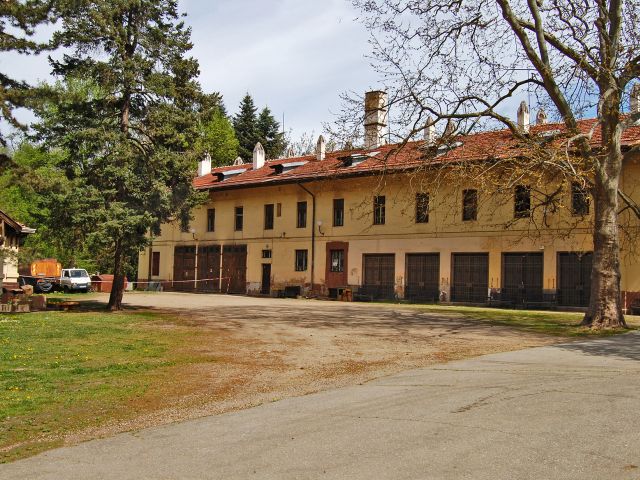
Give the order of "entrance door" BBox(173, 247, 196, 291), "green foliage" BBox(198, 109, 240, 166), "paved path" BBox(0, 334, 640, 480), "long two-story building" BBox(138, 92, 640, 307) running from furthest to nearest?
"green foliage" BBox(198, 109, 240, 166)
"entrance door" BBox(173, 247, 196, 291)
"long two-story building" BBox(138, 92, 640, 307)
"paved path" BBox(0, 334, 640, 480)

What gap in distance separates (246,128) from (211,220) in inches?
1026

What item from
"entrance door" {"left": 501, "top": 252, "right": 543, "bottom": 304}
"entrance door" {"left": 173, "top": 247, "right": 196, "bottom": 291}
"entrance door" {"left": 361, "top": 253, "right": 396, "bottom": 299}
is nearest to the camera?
"entrance door" {"left": 501, "top": 252, "right": 543, "bottom": 304}

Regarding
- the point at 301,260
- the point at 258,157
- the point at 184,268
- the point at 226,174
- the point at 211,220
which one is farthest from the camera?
the point at 226,174

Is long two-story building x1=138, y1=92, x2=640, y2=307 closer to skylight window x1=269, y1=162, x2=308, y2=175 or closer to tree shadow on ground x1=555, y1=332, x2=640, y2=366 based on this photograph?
skylight window x1=269, y1=162, x2=308, y2=175

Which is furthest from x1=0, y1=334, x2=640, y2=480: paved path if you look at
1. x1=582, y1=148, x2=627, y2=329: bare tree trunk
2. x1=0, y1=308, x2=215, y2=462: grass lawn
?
x1=582, y1=148, x2=627, y2=329: bare tree trunk

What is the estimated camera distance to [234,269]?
4762 centimetres

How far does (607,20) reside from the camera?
20172 millimetres

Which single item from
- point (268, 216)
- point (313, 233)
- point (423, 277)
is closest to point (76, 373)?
point (423, 277)

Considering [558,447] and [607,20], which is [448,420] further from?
[607,20]

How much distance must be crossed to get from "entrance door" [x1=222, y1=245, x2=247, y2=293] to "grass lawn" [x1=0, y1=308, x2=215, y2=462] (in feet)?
85.6

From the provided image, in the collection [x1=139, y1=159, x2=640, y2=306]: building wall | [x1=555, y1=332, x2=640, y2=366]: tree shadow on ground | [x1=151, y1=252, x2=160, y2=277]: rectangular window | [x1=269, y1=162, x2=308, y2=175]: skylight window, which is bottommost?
[x1=555, y1=332, x2=640, y2=366]: tree shadow on ground

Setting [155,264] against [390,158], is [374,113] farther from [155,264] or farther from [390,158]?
[155,264]

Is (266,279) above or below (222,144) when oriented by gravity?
below

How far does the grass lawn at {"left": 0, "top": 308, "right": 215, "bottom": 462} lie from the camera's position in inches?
323
